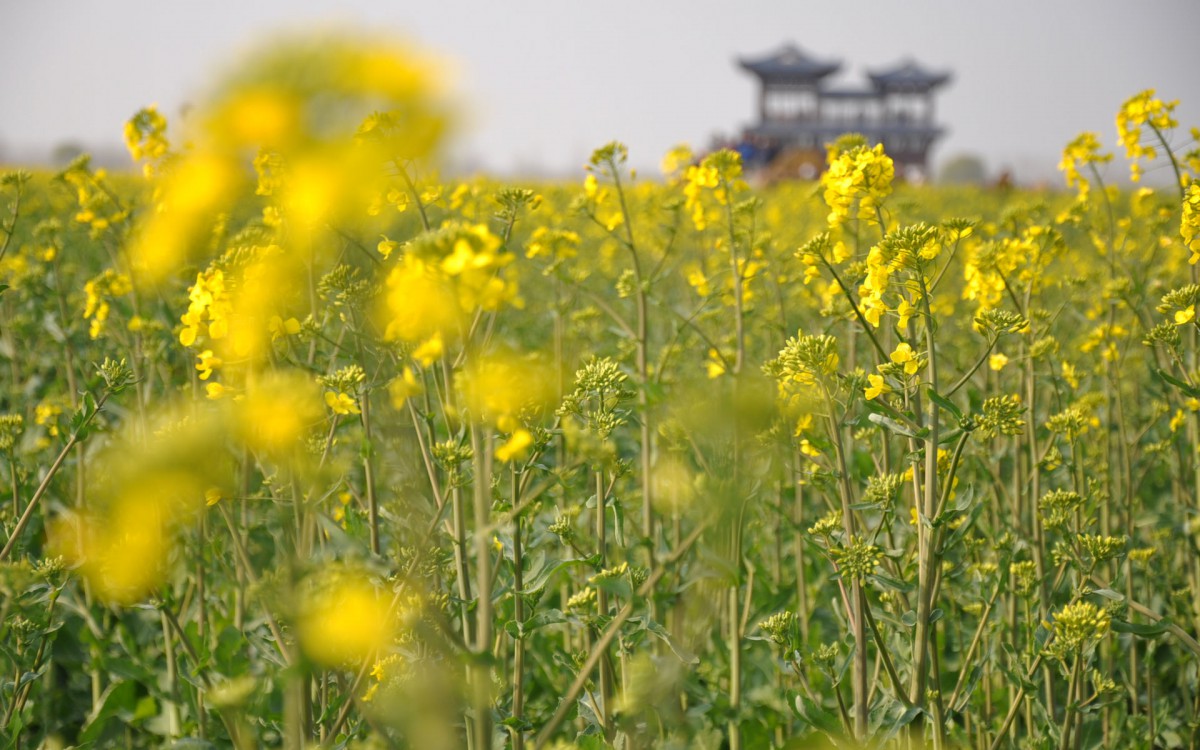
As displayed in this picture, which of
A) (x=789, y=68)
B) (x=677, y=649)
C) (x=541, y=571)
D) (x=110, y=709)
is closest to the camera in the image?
(x=677, y=649)

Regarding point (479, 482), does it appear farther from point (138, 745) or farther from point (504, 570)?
point (138, 745)

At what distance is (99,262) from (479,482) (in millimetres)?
8934

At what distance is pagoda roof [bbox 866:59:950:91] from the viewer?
129ft

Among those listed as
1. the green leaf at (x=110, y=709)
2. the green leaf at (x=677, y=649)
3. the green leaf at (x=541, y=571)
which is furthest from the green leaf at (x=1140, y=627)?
the green leaf at (x=110, y=709)

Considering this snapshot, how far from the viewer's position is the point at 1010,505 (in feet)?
9.12

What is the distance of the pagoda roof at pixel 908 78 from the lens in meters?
39.2

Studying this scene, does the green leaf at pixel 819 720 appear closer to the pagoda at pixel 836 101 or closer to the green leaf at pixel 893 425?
the green leaf at pixel 893 425

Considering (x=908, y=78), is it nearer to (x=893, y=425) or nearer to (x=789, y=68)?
(x=789, y=68)

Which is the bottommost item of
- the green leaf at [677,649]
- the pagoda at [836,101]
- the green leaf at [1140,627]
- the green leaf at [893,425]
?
the green leaf at [1140,627]

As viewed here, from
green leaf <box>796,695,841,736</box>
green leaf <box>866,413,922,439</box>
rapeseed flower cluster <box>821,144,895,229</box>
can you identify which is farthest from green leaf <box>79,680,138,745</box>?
rapeseed flower cluster <box>821,144,895,229</box>

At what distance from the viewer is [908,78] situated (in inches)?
1558

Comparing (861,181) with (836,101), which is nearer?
(861,181)

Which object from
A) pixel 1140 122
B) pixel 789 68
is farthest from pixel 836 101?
pixel 1140 122

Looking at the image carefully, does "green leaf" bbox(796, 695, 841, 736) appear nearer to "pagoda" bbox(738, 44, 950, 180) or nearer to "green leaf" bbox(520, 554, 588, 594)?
"green leaf" bbox(520, 554, 588, 594)
